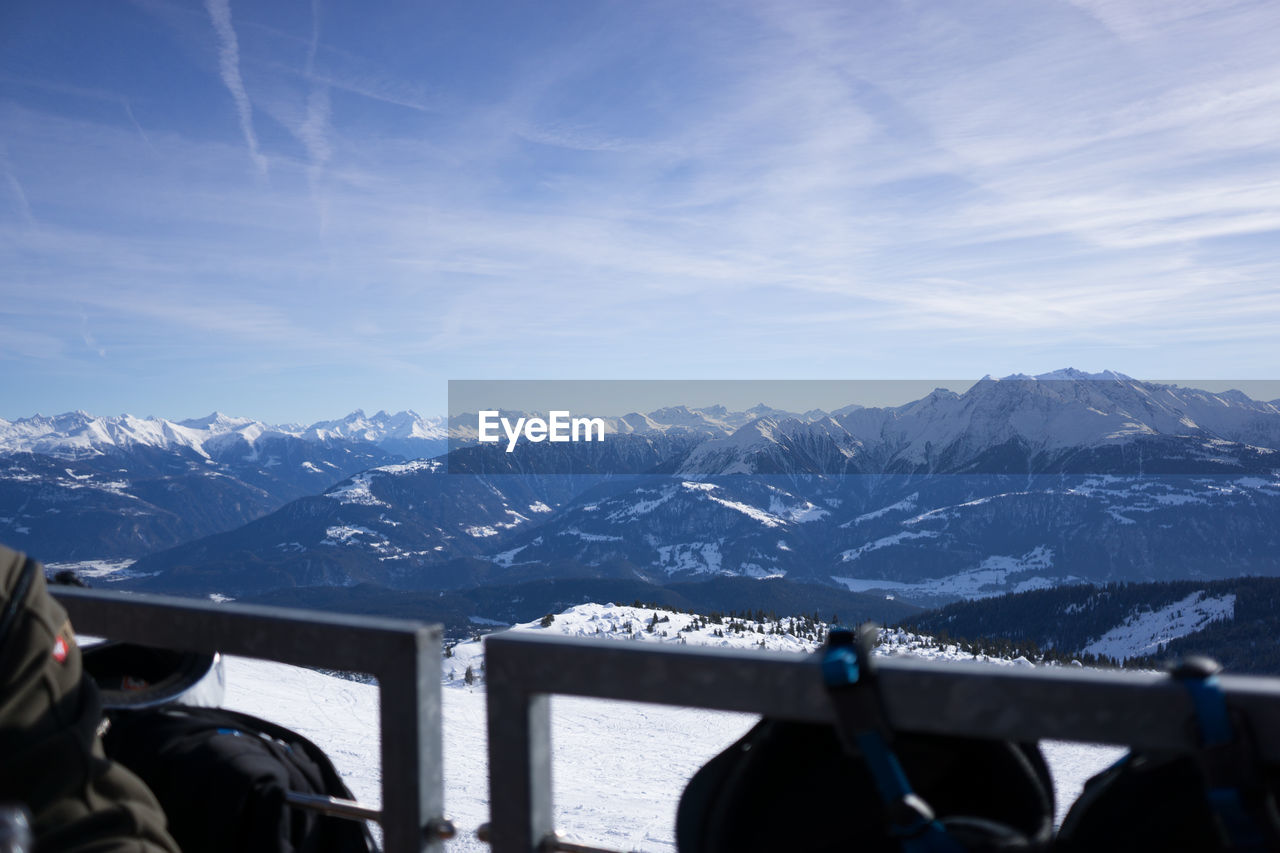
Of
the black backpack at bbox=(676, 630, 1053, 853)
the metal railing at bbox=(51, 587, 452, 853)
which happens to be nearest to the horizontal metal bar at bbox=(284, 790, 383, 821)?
the metal railing at bbox=(51, 587, 452, 853)

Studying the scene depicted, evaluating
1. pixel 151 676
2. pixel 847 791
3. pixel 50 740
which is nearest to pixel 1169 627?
pixel 151 676

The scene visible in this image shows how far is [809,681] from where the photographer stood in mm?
1867

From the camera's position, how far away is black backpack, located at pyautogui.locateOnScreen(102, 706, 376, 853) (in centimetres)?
261

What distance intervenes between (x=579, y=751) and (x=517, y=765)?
73.5 ft

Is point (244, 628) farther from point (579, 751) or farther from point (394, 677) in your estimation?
point (579, 751)

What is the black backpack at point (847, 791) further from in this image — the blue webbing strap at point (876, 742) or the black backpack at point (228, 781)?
the black backpack at point (228, 781)

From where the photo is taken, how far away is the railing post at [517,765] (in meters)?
2.20

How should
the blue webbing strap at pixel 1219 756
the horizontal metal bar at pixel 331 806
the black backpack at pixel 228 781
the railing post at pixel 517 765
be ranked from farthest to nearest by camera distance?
the black backpack at pixel 228 781, the horizontal metal bar at pixel 331 806, the railing post at pixel 517 765, the blue webbing strap at pixel 1219 756

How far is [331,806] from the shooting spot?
2.55 metres

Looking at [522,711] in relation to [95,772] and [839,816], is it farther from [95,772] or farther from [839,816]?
[95,772]

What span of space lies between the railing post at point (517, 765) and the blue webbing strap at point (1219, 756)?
1346 millimetres

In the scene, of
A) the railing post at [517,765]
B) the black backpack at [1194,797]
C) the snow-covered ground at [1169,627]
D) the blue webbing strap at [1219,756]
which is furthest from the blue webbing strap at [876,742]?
the snow-covered ground at [1169,627]

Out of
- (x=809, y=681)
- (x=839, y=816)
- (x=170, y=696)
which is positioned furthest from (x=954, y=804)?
(x=170, y=696)

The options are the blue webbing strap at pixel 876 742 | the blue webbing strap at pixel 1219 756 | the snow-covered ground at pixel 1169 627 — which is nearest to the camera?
the blue webbing strap at pixel 1219 756
